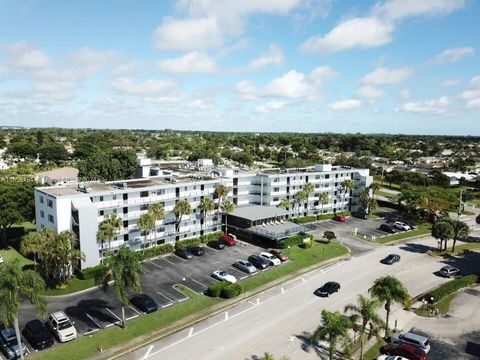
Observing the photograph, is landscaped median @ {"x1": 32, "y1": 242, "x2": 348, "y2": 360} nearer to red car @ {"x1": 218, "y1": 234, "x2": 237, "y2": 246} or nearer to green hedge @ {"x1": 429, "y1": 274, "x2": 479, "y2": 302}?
red car @ {"x1": 218, "y1": 234, "x2": 237, "y2": 246}

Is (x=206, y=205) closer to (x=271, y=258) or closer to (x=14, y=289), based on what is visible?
(x=271, y=258)

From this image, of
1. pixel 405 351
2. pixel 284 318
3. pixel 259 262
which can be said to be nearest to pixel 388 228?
pixel 259 262

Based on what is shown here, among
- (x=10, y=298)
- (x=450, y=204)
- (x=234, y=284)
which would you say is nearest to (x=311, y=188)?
(x=450, y=204)

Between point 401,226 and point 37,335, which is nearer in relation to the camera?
point 37,335

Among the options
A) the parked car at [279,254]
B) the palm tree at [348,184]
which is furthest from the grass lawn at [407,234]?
the parked car at [279,254]

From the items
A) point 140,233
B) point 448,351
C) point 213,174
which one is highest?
point 213,174

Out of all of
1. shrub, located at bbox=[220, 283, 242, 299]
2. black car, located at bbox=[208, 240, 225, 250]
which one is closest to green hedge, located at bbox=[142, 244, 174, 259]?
black car, located at bbox=[208, 240, 225, 250]

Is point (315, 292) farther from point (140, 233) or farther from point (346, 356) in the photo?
point (140, 233)
